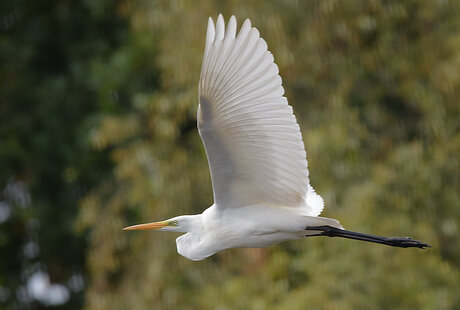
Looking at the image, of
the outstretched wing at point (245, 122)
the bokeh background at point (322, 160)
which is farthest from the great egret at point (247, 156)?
the bokeh background at point (322, 160)

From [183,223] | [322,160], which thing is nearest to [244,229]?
[183,223]

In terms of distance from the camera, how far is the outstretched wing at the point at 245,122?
330 cm

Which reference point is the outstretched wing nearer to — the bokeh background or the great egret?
the great egret

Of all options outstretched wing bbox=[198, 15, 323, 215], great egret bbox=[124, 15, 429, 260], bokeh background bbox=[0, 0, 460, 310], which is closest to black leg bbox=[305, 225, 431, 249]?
great egret bbox=[124, 15, 429, 260]

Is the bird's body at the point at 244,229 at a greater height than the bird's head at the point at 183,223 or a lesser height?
lesser

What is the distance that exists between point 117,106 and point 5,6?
258cm

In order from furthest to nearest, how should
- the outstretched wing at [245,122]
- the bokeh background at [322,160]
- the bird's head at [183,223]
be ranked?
the bokeh background at [322,160]
the bird's head at [183,223]
the outstretched wing at [245,122]

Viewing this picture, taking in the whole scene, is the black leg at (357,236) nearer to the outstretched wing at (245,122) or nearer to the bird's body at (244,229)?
the bird's body at (244,229)

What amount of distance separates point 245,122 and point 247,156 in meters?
0.17

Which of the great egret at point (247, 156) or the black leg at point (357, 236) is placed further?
the black leg at point (357, 236)

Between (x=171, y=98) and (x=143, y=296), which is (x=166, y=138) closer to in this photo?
(x=171, y=98)

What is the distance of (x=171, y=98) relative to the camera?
248 inches

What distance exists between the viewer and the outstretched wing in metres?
3.30

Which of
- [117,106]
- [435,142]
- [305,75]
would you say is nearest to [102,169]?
[117,106]
